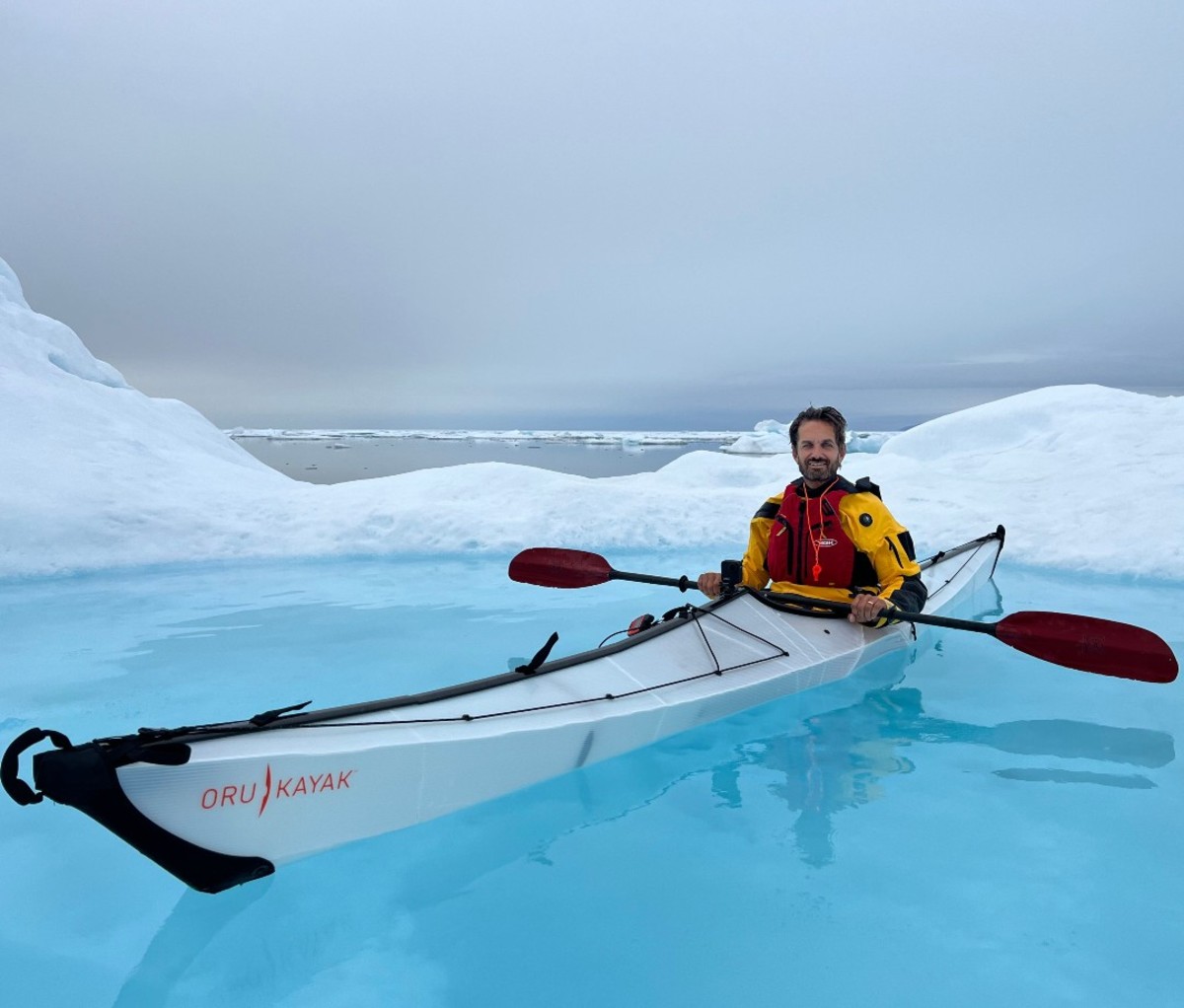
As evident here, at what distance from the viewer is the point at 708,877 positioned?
248cm

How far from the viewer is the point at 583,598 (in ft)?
22.6

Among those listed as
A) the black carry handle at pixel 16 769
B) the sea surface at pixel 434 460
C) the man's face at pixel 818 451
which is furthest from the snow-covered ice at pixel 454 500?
the sea surface at pixel 434 460

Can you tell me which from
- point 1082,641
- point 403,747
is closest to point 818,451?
point 1082,641

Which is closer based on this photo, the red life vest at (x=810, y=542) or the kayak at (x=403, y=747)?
the kayak at (x=403, y=747)

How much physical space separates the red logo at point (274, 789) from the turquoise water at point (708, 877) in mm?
483

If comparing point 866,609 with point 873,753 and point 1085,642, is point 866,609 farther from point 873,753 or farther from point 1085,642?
point 1085,642

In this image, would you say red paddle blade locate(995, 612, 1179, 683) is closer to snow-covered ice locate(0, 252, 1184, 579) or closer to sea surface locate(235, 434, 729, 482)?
snow-covered ice locate(0, 252, 1184, 579)

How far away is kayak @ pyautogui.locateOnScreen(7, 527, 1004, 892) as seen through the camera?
1.78 metres

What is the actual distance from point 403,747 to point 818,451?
279cm

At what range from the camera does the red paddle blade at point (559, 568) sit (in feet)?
15.5

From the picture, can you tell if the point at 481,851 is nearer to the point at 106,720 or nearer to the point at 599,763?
the point at 599,763

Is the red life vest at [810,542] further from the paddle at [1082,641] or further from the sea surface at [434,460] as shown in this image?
the sea surface at [434,460]

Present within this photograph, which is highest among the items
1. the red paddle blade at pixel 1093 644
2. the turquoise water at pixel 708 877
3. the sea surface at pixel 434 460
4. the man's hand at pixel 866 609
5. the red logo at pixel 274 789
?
the sea surface at pixel 434 460

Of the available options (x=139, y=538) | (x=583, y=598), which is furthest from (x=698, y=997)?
(x=139, y=538)
